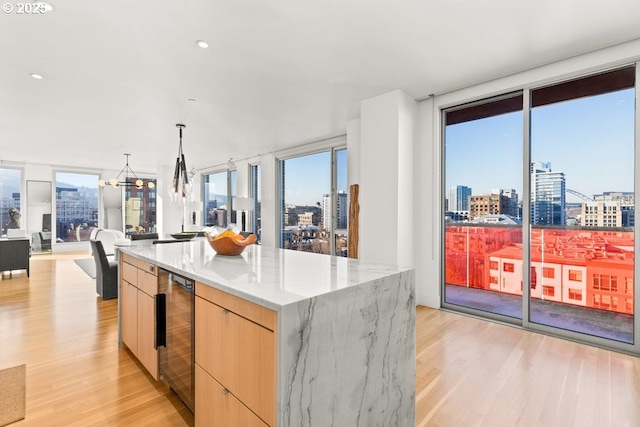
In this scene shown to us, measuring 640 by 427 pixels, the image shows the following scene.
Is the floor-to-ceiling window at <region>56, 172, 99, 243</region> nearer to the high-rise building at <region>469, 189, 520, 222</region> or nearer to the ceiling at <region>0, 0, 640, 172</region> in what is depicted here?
the ceiling at <region>0, 0, 640, 172</region>

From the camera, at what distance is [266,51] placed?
2.91 metres

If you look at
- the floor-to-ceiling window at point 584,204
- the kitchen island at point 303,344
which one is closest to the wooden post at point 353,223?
the floor-to-ceiling window at point 584,204

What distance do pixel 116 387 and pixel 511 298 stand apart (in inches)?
164

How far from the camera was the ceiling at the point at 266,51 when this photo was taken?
234cm

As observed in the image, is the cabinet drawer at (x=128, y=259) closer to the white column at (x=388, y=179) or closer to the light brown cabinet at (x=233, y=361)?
the light brown cabinet at (x=233, y=361)

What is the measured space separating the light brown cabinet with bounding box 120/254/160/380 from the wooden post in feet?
9.79

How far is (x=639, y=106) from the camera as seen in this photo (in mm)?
2748

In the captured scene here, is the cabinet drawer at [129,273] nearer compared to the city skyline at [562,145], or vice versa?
the cabinet drawer at [129,273]

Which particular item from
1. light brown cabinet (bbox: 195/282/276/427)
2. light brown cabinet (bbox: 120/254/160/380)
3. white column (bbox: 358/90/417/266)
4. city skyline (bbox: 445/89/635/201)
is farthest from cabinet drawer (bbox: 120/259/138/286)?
city skyline (bbox: 445/89/635/201)

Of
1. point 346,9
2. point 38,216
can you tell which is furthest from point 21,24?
point 38,216

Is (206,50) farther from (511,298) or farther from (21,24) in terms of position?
(511,298)

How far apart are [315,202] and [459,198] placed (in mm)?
3210

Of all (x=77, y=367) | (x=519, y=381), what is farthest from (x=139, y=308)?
(x=519, y=381)

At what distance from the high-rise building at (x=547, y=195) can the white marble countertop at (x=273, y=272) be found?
2557 mm
